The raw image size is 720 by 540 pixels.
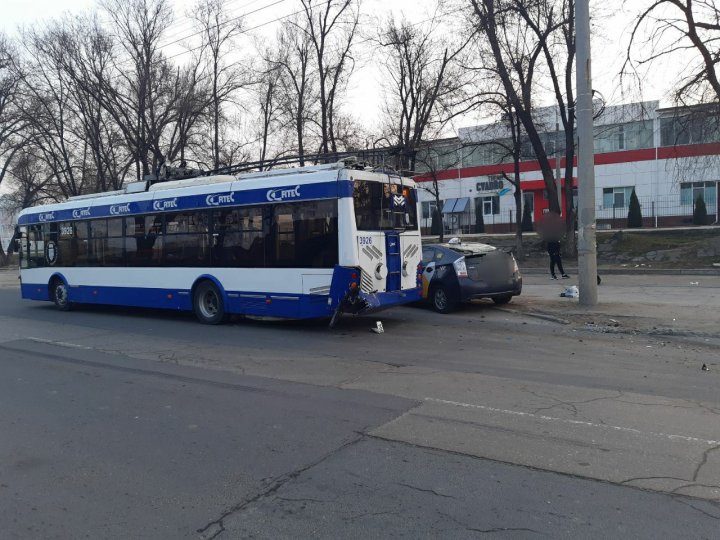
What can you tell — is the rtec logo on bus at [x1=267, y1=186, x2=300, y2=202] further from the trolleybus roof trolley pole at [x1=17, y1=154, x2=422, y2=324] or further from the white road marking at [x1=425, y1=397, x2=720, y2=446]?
the white road marking at [x1=425, y1=397, x2=720, y2=446]

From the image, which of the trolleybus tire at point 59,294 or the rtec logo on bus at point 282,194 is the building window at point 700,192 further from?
the trolleybus tire at point 59,294

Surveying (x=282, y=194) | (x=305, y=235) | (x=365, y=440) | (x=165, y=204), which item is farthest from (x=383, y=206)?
(x=365, y=440)

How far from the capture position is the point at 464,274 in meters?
13.1

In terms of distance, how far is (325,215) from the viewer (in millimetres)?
11031

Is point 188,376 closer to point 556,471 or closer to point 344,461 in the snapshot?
point 344,461

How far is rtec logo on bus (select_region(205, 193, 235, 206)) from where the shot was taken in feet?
40.7

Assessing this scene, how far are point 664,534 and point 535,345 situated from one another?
6435 mm

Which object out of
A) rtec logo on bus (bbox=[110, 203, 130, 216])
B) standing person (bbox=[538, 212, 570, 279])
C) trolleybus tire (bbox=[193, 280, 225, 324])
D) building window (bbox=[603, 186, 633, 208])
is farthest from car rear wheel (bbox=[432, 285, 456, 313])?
building window (bbox=[603, 186, 633, 208])

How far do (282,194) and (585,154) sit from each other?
6.59 meters

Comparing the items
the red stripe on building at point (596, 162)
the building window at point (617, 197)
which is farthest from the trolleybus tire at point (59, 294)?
the building window at point (617, 197)

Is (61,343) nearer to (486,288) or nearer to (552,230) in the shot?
(486,288)

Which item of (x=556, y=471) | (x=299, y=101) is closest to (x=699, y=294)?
(x=556, y=471)

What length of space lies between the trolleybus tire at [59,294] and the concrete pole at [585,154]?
1305cm

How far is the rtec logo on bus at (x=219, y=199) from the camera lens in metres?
12.4
